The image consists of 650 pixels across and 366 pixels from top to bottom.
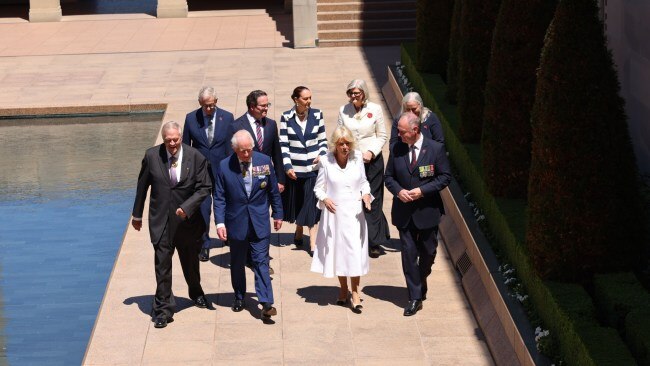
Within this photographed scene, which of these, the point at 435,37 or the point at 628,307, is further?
the point at 435,37

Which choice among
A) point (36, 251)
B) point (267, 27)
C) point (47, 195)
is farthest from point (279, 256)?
point (267, 27)

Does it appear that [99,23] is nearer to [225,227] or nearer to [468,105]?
[468,105]

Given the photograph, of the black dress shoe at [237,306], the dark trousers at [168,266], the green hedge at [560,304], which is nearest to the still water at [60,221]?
the dark trousers at [168,266]

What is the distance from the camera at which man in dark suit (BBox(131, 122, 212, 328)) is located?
39.3 ft

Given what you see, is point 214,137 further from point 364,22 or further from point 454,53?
point 364,22

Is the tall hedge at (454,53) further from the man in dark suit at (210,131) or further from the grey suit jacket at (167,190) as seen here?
the grey suit jacket at (167,190)

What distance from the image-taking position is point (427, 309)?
1270cm

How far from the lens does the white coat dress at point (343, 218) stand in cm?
1219

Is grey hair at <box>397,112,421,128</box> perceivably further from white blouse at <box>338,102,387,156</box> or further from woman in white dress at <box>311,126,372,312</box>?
white blouse at <box>338,102,387,156</box>

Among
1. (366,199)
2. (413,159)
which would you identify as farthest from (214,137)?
(413,159)

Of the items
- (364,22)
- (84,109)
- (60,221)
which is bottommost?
(364,22)

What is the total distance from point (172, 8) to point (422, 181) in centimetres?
2404

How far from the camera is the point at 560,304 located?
34.9 ft

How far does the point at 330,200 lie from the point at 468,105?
4.86m
